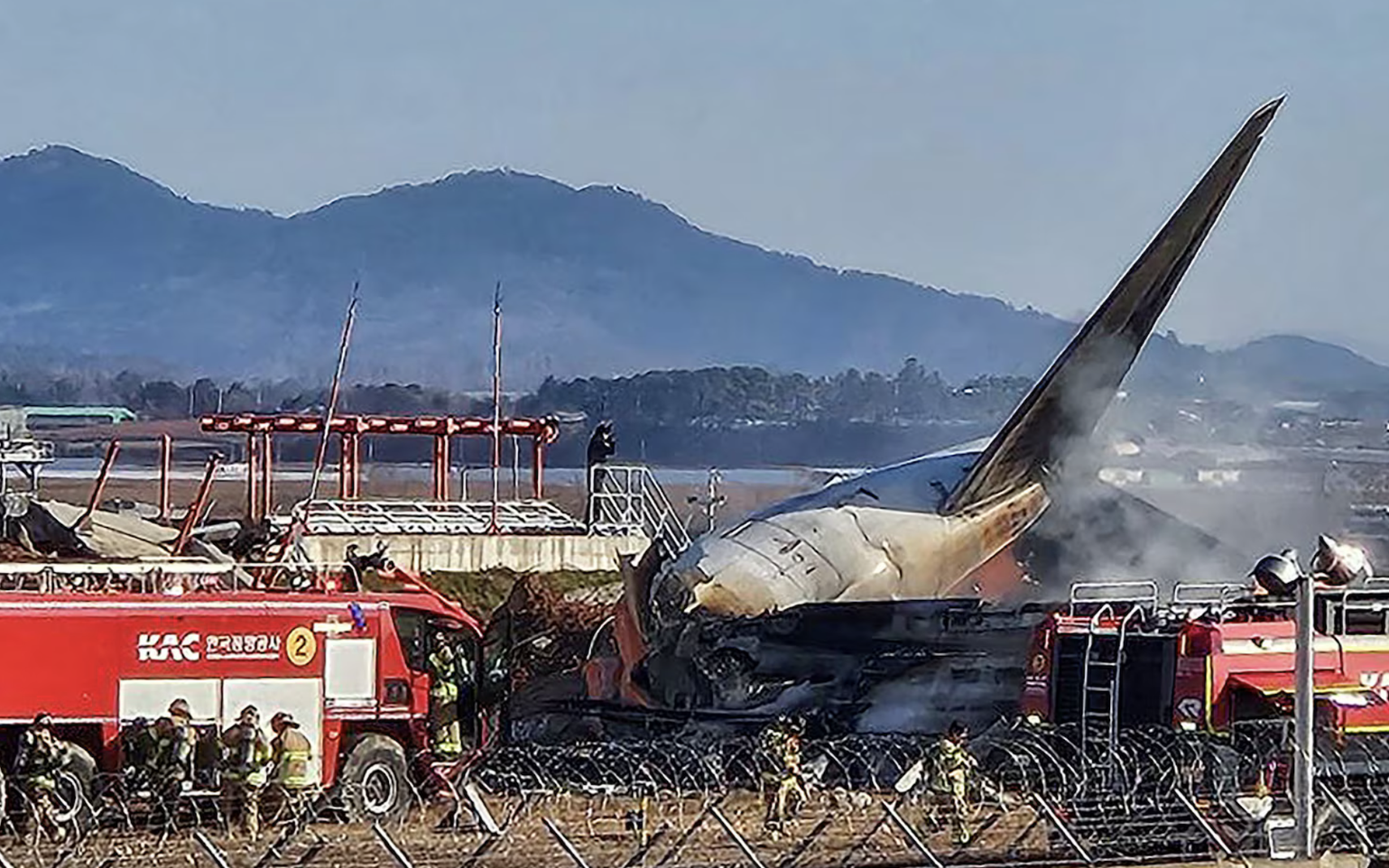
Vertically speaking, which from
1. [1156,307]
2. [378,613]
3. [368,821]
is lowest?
[368,821]

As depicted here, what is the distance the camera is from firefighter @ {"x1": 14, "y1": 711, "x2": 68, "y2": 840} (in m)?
27.5

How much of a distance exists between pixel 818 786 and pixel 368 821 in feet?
17.1

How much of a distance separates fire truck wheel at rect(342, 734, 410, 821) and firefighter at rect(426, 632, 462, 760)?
685 mm

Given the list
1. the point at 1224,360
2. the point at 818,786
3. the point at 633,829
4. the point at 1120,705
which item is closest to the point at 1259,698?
the point at 1120,705

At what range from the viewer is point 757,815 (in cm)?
2819

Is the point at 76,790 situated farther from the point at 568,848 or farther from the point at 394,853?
the point at 568,848

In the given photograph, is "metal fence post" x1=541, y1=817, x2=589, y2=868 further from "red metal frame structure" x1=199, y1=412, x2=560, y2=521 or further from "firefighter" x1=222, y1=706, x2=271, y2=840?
"red metal frame structure" x1=199, y1=412, x2=560, y2=521

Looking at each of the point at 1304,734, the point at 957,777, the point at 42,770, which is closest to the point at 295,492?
the point at 42,770

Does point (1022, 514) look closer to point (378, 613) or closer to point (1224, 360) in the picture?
point (378, 613)

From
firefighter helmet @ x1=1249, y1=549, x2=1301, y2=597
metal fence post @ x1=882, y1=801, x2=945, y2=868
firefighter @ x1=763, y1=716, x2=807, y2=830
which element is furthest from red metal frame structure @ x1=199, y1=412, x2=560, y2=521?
metal fence post @ x1=882, y1=801, x2=945, y2=868

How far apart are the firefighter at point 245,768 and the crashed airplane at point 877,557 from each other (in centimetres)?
1118

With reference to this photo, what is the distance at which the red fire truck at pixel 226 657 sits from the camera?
97.2ft

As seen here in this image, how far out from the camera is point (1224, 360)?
7075 centimetres

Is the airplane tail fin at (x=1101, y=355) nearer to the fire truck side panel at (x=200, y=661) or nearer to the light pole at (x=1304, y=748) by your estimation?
the fire truck side panel at (x=200, y=661)
